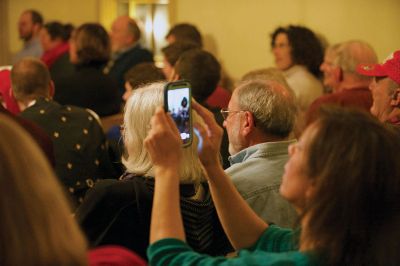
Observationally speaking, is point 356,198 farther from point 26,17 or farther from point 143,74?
point 26,17

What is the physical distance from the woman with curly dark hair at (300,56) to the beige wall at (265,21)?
239 millimetres

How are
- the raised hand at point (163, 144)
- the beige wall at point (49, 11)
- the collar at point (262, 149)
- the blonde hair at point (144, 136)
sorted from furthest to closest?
the beige wall at point (49, 11) < the collar at point (262, 149) < the blonde hair at point (144, 136) < the raised hand at point (163, 144)

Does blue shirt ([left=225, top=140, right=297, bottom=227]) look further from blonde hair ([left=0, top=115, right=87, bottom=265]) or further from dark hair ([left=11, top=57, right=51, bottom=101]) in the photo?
dark hair ([left=11, top=57, right=51, bottom=101])

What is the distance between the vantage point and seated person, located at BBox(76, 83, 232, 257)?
8.18ft

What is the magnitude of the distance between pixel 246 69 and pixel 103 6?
2.52 meters

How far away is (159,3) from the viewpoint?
8.04 m

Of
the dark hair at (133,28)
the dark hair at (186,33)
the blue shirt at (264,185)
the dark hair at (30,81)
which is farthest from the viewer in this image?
the dark hair at (133,28)

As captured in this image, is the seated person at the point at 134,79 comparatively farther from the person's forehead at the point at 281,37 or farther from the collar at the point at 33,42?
the collar at the point at 33,42

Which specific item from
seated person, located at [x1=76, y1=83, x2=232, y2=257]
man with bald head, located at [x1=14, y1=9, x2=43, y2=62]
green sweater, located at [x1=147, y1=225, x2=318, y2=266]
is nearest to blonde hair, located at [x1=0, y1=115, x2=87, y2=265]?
green sweater, located at [x1=147, y1=225, x2=318, y2=266]

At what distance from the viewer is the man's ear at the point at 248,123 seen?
2.95 metres

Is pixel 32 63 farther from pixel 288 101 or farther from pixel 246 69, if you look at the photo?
pixel 246 69

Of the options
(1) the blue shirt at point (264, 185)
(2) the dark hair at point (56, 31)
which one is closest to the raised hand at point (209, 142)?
(1) the blue shirt at point (264, 185)

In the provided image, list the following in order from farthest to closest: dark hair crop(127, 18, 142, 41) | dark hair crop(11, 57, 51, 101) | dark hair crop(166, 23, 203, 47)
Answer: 1. dark hair crop(127, 18, 142, 41)
2. dark hair crop(166, 23, 203, 47)
3. dark hair crop(11, 57, 51, 101)

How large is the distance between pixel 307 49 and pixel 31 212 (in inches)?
192
